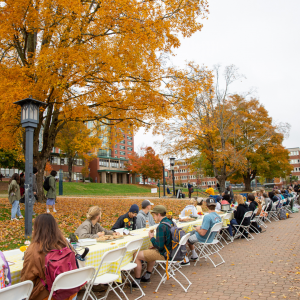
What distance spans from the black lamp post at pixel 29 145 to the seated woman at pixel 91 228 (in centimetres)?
258

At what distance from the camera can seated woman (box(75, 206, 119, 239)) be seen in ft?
16.1

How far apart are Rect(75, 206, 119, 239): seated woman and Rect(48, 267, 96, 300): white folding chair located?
1.92 metres

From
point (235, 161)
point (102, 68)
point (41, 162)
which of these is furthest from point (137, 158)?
point (102, 68)

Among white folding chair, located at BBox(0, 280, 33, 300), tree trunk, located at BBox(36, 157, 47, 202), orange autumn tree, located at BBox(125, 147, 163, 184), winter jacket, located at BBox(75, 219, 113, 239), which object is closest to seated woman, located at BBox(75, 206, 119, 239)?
winter jacket, located at BBox(75, 219, 113, 239)

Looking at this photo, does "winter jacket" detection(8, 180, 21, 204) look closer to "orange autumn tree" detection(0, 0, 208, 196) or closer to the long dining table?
"orange autumn tree" detection(0, 0, 208, 196)

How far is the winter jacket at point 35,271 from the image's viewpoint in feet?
9.21

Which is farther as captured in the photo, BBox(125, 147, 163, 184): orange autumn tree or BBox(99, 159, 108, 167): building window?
BBox(99, 159, 108, 167): building window

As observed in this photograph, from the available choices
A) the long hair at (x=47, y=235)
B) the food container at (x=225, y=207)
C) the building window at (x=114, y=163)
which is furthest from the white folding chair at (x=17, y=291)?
the building window at (x=114, y=163)

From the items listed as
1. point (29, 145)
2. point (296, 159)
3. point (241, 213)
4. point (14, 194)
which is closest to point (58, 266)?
point (29, 145)

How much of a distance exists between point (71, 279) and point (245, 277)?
359cm

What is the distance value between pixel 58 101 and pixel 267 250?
838 cm

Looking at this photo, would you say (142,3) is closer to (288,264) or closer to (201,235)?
(201,235)

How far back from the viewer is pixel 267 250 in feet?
23.3

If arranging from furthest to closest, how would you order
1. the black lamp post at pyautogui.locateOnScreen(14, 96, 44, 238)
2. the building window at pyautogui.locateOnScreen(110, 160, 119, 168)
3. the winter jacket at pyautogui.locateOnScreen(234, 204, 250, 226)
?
the building window at pyautogui.locateOnScreen(110, 160, 119, 168)
the winter jacket at pyautogui.locateOnScreen(234, 204, 250, 226)
the black lamp post at pyautogui.locateOnScreen(14, 96, 44, 238)
